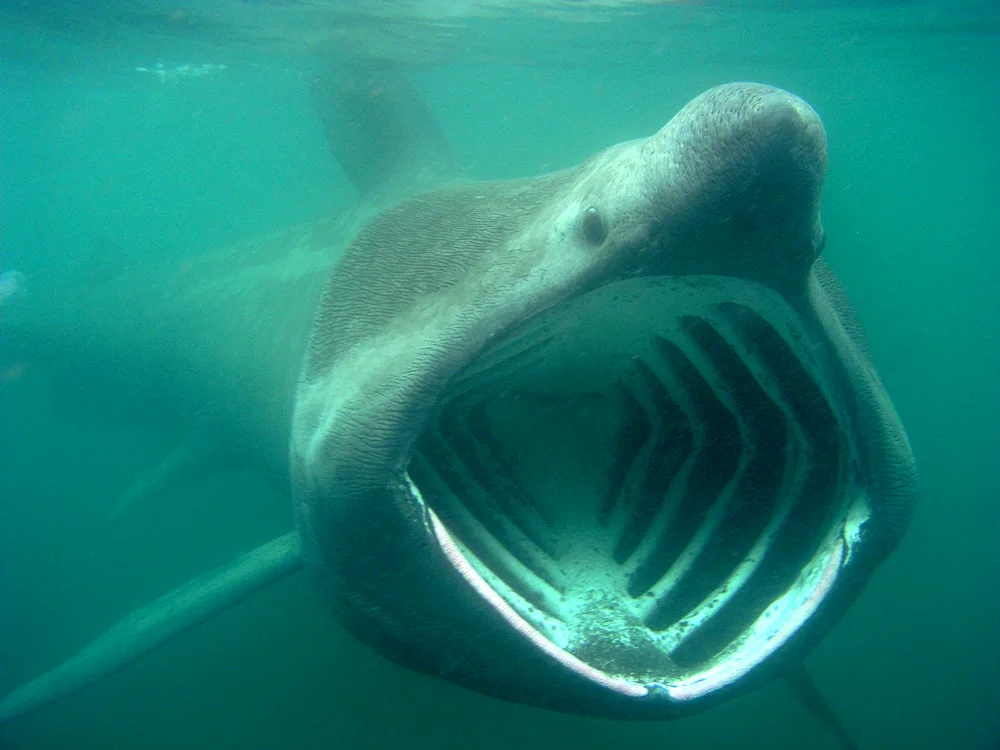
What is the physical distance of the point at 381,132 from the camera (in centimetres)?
600

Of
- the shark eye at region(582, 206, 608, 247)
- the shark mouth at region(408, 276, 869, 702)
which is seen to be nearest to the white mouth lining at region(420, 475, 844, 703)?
the shark mouth at region(408, 276, 869, 702)

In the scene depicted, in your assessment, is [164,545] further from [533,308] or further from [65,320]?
[533,308]

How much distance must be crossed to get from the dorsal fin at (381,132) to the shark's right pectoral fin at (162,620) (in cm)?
283

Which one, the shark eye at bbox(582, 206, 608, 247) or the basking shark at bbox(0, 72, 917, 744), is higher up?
the shark eye at bbox(582, 206, 608, 247)

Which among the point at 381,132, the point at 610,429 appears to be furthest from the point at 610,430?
the point at 381,132

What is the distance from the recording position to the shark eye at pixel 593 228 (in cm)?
159

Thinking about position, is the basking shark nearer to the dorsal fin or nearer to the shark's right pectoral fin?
the shark's right pectoral fin

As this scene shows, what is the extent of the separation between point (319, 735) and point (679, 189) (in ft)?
23.5

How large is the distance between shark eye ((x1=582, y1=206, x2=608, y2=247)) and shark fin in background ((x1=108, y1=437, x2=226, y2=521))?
20.8 feet

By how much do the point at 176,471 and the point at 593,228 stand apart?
7.26 meters

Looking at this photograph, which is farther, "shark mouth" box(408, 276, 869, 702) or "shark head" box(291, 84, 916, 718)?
"shark mouth" box(408, 276, 869, 702)

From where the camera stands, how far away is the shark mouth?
187 cm

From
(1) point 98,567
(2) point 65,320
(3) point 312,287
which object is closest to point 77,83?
(2) point 65,320

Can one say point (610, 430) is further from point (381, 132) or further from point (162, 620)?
point (381, 132)
